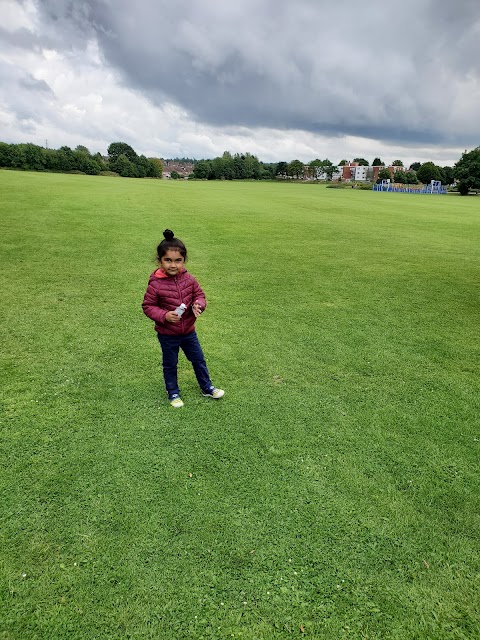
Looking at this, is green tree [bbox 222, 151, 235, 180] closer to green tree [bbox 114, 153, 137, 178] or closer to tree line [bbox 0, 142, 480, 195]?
tree line [bbox 0, 142, 480, 195]

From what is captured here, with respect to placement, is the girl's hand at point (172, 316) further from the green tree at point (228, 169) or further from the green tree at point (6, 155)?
the green tree at point (228, 169)

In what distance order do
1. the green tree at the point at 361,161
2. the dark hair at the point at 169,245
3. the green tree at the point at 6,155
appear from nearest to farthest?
1. the dark hair at the point at 169,245
2. the green tree at the point at 6,155
3. the green tree at the point at 361,161

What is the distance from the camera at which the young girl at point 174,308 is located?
4.11 metres

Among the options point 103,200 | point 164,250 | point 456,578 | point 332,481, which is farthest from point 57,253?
point 103,200

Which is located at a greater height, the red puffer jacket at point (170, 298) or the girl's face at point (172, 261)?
the girl's face at point (172, 261)

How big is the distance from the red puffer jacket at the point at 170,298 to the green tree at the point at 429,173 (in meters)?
114

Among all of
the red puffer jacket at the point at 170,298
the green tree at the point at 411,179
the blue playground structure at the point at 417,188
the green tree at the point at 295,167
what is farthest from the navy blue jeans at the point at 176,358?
the green tree at the point at 295,167

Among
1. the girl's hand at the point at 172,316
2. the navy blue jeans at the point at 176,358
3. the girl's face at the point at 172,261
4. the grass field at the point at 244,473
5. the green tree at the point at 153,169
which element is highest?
the girl's face at the point at 172,261

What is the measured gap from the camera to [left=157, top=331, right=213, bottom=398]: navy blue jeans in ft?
14.7

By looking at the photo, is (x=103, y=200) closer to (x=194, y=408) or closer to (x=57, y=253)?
(x=57, y=253)

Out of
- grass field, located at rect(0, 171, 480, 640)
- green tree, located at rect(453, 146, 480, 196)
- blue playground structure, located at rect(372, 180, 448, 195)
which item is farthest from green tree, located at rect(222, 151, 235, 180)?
grass field, located at rect(0, 171, 480, 640)

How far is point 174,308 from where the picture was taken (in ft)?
14.1

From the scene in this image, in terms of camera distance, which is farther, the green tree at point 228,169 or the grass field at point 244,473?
the green tree at point 228,169

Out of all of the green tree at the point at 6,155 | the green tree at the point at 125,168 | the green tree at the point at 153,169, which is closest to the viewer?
the green tree at the point at 6,155
